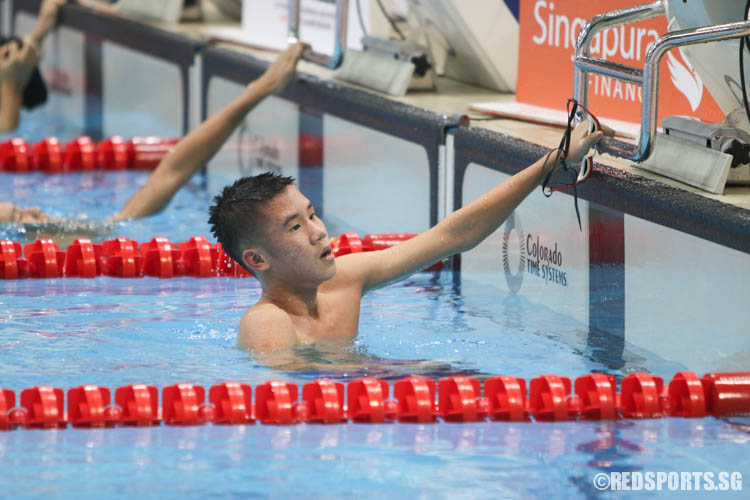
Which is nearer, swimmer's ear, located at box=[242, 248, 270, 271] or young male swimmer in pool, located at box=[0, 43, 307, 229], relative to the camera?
swimmer's ear, located at box=[242, 248, 270, 271]

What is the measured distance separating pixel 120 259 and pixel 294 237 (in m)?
1.30

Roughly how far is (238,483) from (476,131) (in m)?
1.98

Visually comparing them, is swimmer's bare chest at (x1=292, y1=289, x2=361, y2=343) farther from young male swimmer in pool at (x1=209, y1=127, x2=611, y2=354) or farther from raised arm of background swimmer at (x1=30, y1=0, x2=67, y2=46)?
raised arm of background swimmer at (x1=30, y1=0, x2=67, y2=46)

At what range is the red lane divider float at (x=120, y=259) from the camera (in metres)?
4.02

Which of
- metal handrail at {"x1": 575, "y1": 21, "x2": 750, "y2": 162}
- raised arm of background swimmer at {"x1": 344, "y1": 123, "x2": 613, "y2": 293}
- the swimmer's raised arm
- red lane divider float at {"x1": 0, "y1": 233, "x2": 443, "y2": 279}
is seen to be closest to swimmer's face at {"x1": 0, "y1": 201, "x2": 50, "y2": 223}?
red lane divider float at {"x1": 0, "y1": 233, "x2": 443, "y2": 279}

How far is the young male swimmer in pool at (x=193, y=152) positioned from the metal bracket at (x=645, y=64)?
4.50 ft

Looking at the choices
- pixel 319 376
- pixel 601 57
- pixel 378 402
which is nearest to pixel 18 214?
pixel 319 376

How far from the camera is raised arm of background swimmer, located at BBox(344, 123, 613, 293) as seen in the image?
3.04 m

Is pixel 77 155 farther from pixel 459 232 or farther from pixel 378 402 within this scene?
pixel 378 402

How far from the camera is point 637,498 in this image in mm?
2285

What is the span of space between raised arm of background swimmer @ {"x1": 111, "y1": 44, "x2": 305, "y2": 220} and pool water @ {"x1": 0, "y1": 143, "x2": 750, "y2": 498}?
0.27 m

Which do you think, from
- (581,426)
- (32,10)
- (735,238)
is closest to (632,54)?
(735,238)

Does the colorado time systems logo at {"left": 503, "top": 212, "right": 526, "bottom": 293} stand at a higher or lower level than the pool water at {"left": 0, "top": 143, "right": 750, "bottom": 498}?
higher

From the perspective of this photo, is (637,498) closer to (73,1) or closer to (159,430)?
(159,430)
